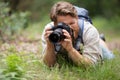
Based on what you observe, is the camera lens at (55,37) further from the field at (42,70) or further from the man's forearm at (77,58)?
the field at (42,70)

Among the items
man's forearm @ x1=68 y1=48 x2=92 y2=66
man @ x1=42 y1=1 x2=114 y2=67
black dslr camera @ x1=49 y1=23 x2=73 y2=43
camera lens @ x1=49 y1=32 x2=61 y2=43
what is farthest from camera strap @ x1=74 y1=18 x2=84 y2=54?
camera lens @ x1=49 y1=32 x2=61 y2=43

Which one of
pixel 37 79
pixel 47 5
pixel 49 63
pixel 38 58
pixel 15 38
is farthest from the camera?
pixel 47 5

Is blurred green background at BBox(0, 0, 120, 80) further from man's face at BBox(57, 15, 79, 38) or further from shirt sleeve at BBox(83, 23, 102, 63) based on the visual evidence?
man's face at BBox(57, 15, 79, 38)

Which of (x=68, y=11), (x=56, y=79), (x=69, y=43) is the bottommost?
(x=56, y=79)

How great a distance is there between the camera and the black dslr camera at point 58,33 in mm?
5660

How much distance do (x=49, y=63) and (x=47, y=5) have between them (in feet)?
37.2

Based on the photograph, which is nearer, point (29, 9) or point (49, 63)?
point (49, 63)

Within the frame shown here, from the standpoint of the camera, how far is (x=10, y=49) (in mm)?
7559

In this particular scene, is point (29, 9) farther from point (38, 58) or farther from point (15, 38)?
point (38, 58)

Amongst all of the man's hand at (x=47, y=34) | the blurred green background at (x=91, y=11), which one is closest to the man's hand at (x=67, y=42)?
the man's hand at (x=47, y=34)

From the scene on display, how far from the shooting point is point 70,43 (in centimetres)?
582

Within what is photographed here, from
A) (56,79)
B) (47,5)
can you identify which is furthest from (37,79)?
(47,5)

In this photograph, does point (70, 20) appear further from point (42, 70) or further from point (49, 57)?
point (42, 70)

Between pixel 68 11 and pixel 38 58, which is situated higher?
pixel 68 11
